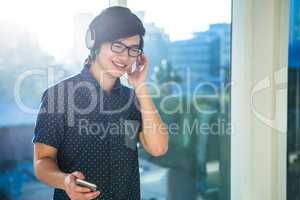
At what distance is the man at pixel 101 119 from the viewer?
167 centimetres

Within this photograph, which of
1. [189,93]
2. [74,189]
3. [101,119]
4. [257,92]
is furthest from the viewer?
[257,92]

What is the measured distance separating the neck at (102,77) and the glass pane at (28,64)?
2.9 inches

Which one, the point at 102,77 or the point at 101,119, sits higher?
the point at 102,77

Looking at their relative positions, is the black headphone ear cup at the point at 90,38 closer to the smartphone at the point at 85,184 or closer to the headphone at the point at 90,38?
the headphone at the point at 90,38

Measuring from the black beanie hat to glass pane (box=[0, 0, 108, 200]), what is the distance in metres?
0.06

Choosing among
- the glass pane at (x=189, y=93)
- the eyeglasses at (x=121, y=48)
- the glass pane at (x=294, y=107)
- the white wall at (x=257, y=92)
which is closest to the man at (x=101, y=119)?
the eyeglasses at (x=121, y=48)

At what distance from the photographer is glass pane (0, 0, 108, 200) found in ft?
5.46

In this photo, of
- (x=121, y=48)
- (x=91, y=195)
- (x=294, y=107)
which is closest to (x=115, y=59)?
(x=121, y=48)

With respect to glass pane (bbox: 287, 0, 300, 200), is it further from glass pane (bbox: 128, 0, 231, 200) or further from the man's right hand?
the man's right hand

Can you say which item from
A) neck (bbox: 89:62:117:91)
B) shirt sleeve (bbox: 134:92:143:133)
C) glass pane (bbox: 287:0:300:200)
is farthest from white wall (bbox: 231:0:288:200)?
neck (bbox: 89:62:117:91)

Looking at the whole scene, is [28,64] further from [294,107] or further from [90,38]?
[294,107]

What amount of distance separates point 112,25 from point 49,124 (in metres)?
0.51

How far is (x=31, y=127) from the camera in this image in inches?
66.8

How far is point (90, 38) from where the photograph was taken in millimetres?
1712
